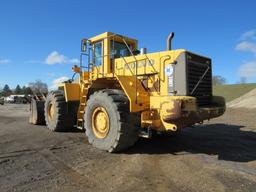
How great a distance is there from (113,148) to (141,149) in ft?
3.22

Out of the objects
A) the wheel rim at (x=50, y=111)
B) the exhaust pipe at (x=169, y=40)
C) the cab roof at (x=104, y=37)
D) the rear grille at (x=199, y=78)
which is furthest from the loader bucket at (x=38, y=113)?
the rear grille at (x=199, y=78)

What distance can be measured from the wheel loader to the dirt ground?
654 millimetres

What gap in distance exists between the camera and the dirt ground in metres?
4.98

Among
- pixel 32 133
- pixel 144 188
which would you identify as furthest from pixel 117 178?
→ pixel 32 133

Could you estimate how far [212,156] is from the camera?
7.12 m

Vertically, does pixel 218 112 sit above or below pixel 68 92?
below

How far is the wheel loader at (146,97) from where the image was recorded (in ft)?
22.5

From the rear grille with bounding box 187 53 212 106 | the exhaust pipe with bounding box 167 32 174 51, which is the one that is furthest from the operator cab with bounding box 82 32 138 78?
the rear grille with bounding box 187 53 212 106

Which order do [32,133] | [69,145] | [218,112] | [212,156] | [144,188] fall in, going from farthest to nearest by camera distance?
[32,133], [69,145], [218,112], [212,156], [144,188]

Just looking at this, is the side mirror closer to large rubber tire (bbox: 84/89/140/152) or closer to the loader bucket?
large rubber tire (bbox: 84/89/140/152)

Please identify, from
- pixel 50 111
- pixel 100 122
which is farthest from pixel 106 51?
pixel 50 111

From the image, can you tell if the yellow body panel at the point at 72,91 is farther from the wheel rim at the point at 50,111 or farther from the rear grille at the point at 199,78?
the rear grille at the point at 199,78

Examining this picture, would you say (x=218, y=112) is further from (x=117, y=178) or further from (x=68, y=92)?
(x=68, y=92)

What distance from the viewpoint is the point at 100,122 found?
308 inches
